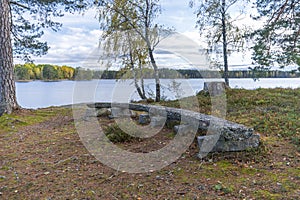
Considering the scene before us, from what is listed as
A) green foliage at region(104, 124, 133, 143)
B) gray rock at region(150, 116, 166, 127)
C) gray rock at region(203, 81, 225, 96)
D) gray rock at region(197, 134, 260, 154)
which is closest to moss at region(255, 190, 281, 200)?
gray rock at region(197, 134, 260, 154)

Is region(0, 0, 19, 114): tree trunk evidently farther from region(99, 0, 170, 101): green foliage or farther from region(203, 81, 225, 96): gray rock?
region(203, 81, 225, 96): gray rock

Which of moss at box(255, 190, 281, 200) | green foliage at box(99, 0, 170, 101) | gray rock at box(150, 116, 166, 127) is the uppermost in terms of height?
green foliage at box(99, 0, 170, 101)

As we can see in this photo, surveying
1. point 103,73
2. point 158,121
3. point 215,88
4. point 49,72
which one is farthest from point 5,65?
point 215,88

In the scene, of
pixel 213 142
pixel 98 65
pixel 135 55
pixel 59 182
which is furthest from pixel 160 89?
pixel 59 182

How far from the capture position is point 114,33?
30.6ft

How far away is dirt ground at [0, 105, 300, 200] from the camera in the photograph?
2.52 metres

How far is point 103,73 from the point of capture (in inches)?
370

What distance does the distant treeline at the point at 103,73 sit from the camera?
657cm

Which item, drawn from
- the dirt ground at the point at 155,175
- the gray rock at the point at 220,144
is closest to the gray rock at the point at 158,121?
the dirt ground at the point at 155,175

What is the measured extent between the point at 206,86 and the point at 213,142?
18.4 ft

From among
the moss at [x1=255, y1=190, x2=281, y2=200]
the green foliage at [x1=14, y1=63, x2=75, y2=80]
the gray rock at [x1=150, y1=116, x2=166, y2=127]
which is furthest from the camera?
the green foliage at [x1=14, y1=63, x2=75, y2=80]

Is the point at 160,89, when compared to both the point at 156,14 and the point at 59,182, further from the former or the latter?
the point at 59,182

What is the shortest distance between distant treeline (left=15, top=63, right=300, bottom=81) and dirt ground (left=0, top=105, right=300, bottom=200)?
2996 mm

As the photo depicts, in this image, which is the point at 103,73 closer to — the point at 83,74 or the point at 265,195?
the point at 83,74
